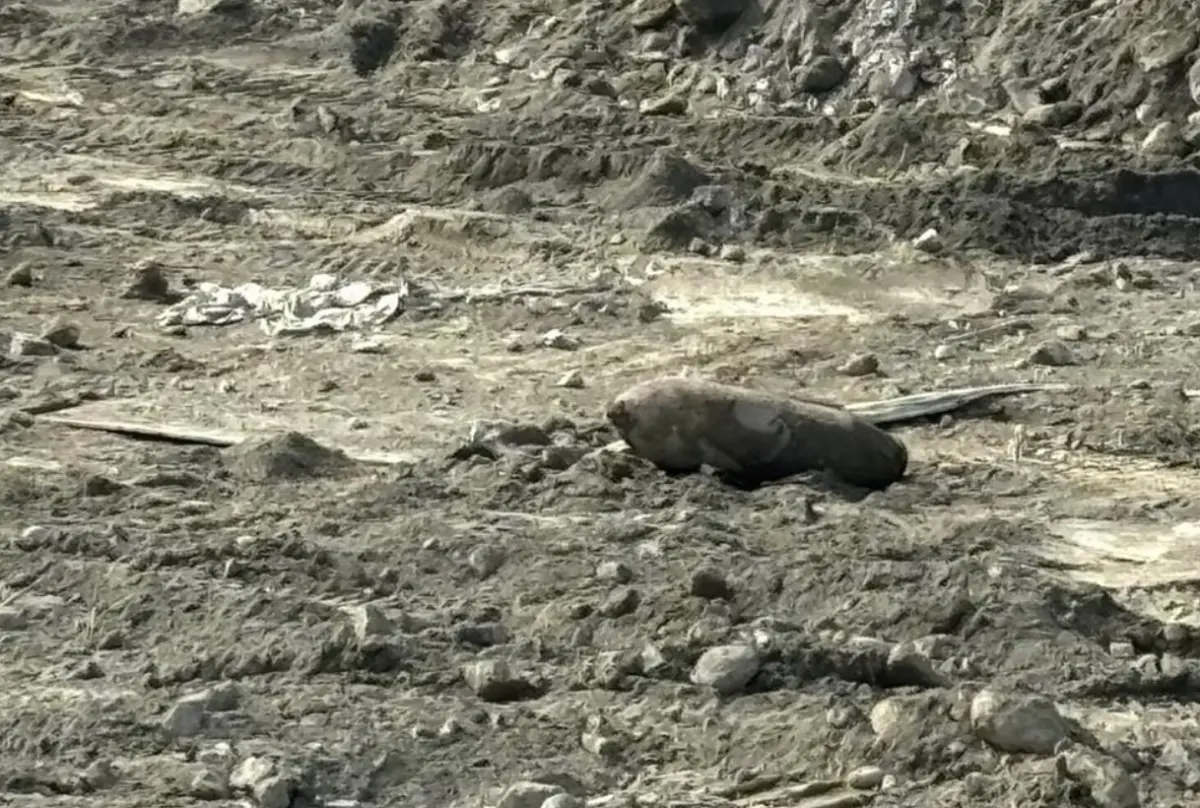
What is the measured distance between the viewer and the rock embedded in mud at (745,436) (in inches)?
210

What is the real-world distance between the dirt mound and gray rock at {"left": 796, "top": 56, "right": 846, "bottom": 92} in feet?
13.4

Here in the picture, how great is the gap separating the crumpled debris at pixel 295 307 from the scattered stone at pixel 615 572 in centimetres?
245

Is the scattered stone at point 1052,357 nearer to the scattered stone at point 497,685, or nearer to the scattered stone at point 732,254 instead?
the scattered stone at point 732,254

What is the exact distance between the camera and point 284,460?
5.43m

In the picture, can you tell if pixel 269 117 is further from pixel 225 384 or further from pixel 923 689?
pixel 923 689

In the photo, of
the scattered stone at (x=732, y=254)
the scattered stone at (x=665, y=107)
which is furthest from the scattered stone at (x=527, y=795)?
the scattered stone at (x=665, y=107)

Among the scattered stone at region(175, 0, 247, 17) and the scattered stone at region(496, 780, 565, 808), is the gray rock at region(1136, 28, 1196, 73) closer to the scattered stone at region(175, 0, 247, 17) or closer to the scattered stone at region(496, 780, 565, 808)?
the scattered stone at region(175, 0, 247, 17)

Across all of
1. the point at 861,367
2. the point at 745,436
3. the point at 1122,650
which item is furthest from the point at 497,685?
the point at 861,367

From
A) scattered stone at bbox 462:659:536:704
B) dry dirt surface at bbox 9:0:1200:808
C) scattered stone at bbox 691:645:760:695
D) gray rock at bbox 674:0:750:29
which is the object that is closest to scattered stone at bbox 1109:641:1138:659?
dry dirt surface at bbox 9:0:1200:808

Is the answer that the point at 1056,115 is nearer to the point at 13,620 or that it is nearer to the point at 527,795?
the point at 13,620

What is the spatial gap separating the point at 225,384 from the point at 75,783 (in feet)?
9.10

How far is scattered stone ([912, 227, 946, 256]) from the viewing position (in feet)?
24.7

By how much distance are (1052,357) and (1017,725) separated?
9.38 feet

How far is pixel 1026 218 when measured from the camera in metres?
7.68
